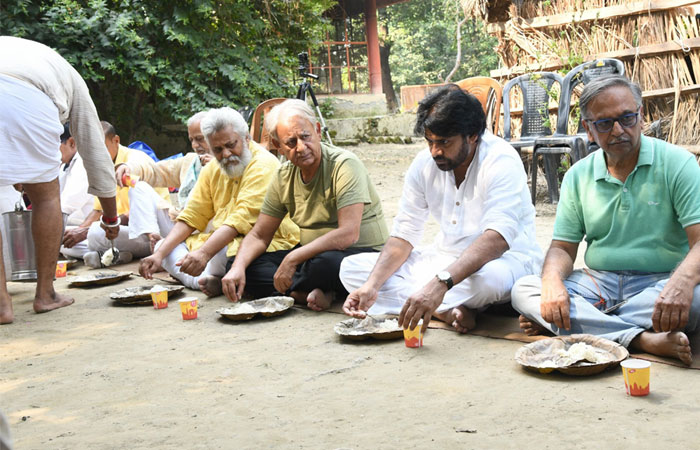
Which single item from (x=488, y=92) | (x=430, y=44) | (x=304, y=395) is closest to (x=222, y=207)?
(x=304, y=395)

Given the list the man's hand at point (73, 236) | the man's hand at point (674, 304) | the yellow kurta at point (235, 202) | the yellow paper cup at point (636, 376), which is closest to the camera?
the yellow paper cup at point (636, 376)

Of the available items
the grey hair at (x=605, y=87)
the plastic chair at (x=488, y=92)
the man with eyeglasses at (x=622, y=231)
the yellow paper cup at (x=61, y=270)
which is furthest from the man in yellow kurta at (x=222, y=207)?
the plastic chair at (x=488, y=92)

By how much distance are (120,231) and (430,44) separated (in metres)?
23.4

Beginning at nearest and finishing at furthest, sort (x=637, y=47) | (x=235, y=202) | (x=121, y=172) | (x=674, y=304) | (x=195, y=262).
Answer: (x=674, y=304) → (x=195, y=262) → (x=235, y=202) → (x=121, y=172) → (x=637, y=47)

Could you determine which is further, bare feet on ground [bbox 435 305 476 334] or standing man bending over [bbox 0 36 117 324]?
standing man bending over [bbox 0 36 117 324]

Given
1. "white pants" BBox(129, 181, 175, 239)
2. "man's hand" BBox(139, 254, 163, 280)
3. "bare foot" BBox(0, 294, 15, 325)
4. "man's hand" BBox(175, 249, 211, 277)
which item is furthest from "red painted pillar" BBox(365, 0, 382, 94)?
"bare foot" BBox(0, 294, 15, 325)

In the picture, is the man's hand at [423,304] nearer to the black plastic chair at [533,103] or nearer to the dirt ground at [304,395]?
the dirt ground at [304,395]

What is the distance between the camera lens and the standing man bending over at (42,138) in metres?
3.92

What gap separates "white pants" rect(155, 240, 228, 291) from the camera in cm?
456

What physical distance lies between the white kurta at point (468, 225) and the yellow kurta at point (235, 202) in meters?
0.85

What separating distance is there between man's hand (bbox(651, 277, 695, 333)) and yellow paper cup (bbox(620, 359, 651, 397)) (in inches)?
12.0

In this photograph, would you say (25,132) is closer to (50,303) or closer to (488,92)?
(50,303)

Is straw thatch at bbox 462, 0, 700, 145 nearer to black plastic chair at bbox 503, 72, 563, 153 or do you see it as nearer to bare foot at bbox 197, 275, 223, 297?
black plastic chair at bbox 503, 72, 563, 153

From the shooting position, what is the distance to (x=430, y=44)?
90.8ft
